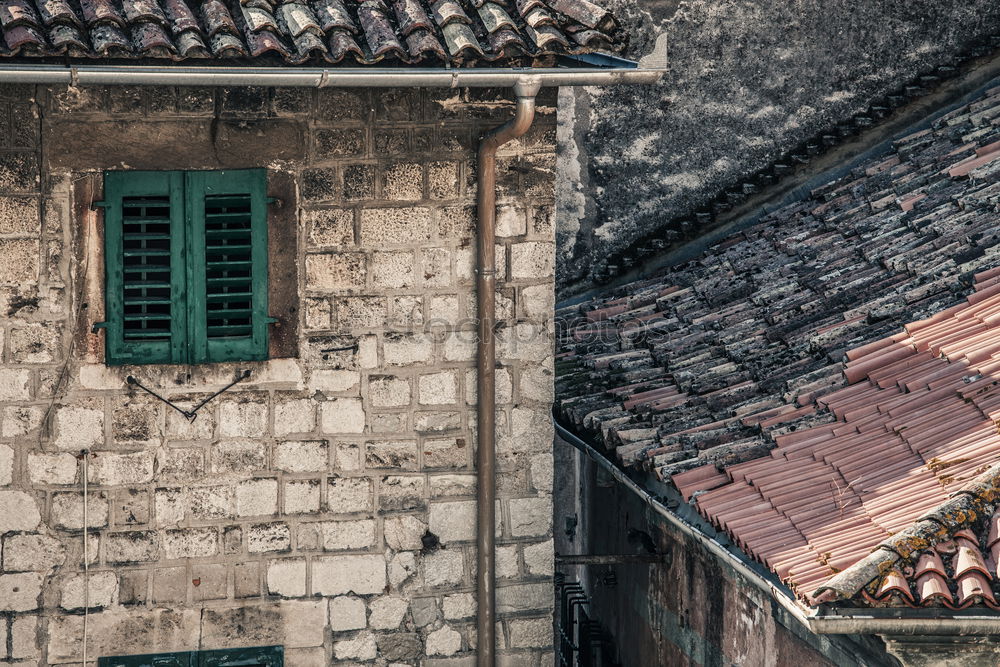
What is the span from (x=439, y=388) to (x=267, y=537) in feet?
3.59

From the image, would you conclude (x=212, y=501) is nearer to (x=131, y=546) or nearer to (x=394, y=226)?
(x=131, y=546)

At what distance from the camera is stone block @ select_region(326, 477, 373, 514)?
22.6 ft

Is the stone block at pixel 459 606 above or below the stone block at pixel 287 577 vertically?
below

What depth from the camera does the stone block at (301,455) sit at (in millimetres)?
6824

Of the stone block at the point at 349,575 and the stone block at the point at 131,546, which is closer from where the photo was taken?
the stone block at the point at 131,546

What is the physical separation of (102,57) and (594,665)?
Result: 6205mm

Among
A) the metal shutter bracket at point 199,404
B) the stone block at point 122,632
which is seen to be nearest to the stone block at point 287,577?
the stone block at point 122,632

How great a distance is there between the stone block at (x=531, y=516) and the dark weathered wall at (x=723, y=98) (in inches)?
160

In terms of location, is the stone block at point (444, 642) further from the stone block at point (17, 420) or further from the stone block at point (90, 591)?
the stone block at point (17, 420)

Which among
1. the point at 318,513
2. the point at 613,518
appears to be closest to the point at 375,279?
the point at 318,513

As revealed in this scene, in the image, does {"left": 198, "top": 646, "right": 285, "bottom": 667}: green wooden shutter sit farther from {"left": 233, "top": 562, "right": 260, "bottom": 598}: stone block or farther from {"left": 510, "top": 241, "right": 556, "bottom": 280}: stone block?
{"left": 510, "top": 241, "right": 556, "bottom": 280}: stone block

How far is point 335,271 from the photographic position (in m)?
6.80

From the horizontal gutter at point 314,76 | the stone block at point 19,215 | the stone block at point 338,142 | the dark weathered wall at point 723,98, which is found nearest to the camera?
the horizontal gutter at point 314,76

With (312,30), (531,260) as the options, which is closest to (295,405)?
(531,260)
